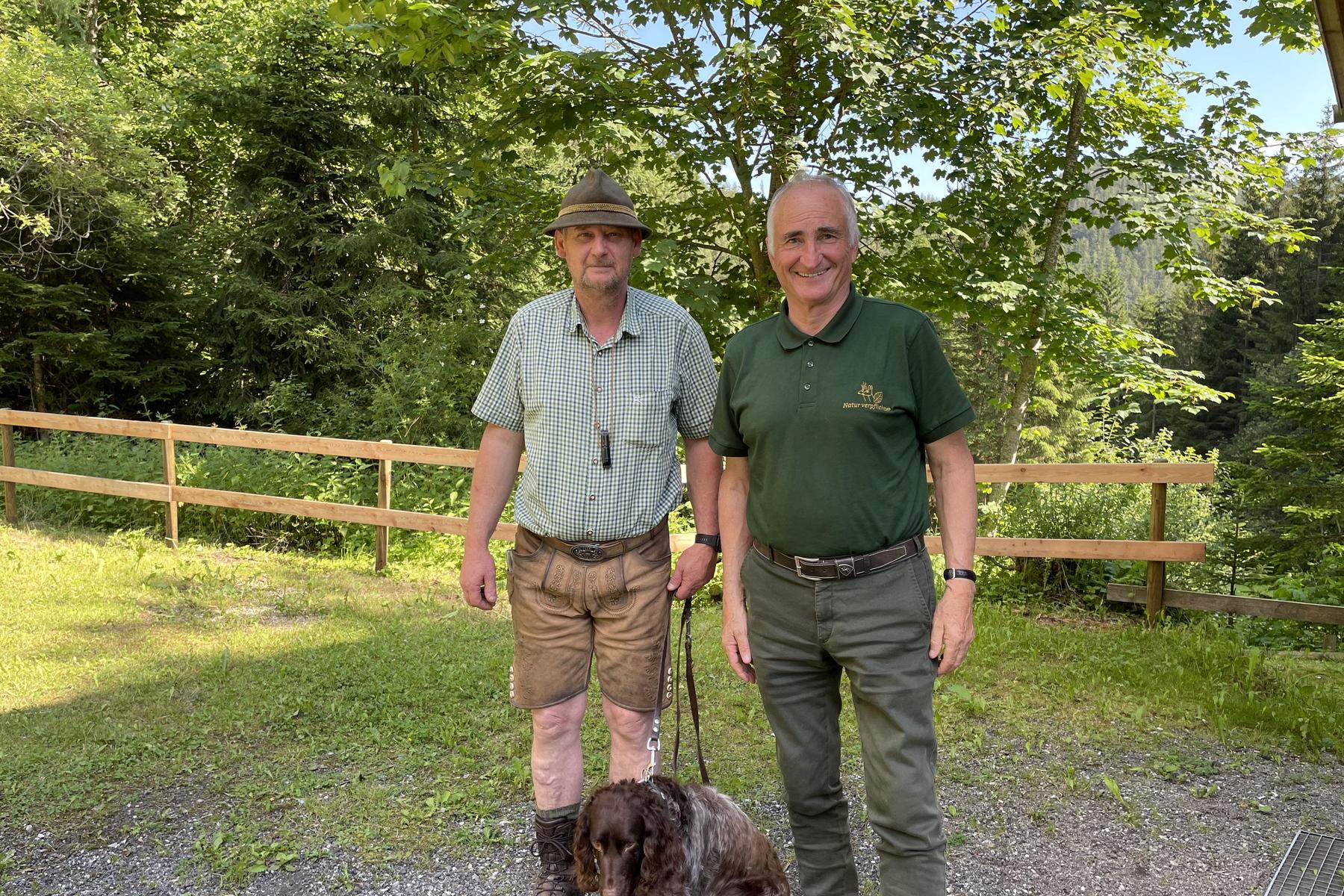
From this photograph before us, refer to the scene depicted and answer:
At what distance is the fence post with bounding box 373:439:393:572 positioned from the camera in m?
7.20

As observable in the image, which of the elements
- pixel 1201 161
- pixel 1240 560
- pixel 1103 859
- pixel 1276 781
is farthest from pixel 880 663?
pixel 1240 560

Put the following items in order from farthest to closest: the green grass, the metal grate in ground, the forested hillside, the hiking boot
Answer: the forested hillside → the green grass → the metal grate in ground → the hiking boot

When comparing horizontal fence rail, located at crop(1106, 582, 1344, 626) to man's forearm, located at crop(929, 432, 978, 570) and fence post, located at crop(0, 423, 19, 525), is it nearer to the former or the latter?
man's forearm, located at crop(929, 432, 978, 570)

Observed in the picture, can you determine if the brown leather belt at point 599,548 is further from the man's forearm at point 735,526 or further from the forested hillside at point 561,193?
the forested hillside at point 561,193

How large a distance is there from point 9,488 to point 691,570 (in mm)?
9086

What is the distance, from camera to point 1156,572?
573 centimetres

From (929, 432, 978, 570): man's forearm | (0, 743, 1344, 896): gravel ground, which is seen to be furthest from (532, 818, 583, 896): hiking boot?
(929, 432, 978, 570): man's forearm

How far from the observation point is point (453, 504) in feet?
27.2

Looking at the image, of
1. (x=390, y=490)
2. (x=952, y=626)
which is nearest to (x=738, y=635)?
(x=952, y=626)

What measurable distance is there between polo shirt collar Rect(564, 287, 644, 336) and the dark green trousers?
0.80 m

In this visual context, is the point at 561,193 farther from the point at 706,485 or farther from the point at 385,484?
the point at 706,485

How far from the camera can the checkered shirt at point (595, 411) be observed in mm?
2545

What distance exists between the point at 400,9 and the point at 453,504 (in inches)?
175

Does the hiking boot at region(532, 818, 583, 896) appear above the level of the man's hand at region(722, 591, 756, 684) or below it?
below
